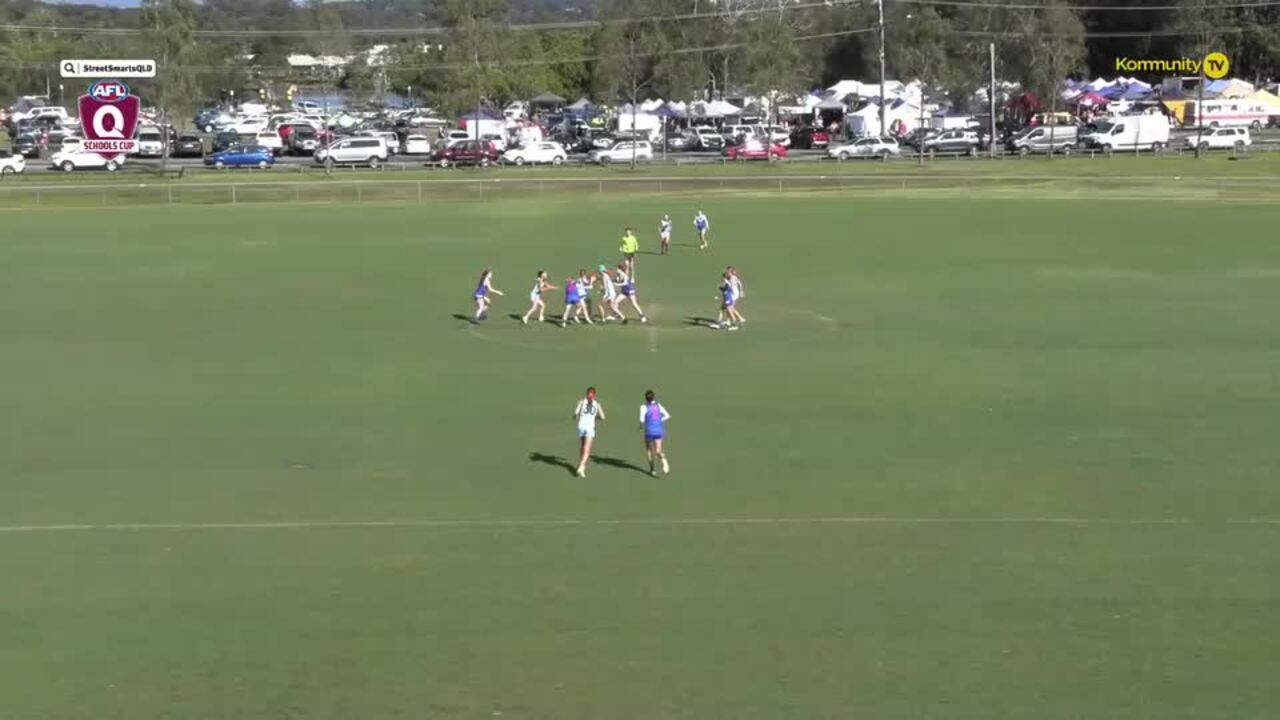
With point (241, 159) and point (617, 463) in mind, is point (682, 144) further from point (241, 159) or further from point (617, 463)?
point (617, 463)

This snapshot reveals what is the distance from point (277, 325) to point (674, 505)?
54.4ft

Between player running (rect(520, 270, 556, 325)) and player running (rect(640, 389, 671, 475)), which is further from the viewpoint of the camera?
player running (rect(520, 270, 556, 325))

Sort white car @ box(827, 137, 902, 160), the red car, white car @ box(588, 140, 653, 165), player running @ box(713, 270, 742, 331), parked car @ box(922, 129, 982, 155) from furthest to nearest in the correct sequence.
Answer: parked car @ box(922, 129, 982, 155) → white car @ box(827, 137, 902, 160) → the red car → white car @ box(588, 140, 653, 165) → player running @ box(713, 270, 742, 331)

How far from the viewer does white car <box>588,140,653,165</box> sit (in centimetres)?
8219

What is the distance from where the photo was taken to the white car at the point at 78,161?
75438 mm

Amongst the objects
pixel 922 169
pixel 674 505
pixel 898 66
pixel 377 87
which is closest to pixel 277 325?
pixel 674 505

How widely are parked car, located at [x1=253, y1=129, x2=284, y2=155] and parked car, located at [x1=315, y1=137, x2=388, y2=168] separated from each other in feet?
19.6

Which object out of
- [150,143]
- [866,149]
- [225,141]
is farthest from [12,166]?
[866,149]

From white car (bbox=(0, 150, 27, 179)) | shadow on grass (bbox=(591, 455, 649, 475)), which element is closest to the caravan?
white car (bbox=(0, 150, 27, 179))

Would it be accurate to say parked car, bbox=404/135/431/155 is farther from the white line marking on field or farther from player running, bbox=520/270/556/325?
the white line marking on field

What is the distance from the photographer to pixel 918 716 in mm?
12594

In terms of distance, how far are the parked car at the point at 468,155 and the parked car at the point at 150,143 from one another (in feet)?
55.5

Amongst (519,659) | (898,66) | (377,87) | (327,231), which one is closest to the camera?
(519,659)

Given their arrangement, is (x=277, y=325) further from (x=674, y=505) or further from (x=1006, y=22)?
(x=1006, y=22)
